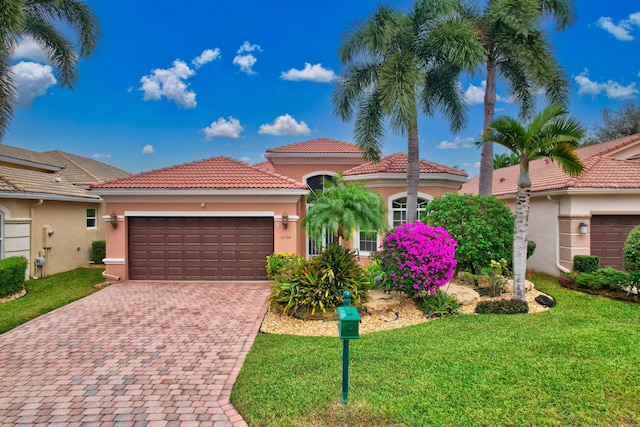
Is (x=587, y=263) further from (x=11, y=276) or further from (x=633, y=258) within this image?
(x=11, y=276)

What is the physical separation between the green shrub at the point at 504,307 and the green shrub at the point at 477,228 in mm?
1896

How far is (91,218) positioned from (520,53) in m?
20.9

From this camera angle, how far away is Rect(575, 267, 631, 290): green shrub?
31.7 feet

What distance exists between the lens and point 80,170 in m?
22.8

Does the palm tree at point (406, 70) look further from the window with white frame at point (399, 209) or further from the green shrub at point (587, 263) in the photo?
the green shrub at point (587, 263)

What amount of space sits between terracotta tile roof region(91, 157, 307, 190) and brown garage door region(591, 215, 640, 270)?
35.9 ft

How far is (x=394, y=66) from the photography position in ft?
38.7

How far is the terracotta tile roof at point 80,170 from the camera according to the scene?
21.4 metres

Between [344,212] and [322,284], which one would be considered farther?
[344,212]

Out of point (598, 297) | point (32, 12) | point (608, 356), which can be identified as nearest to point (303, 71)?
point (32, 12)

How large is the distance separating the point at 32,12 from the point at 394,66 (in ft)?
48.6

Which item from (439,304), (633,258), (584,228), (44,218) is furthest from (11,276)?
(584,228)

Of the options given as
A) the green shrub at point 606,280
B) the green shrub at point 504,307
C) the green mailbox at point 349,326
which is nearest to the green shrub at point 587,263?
the green shrub at point 606,280

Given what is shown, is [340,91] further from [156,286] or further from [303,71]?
[156,286]
